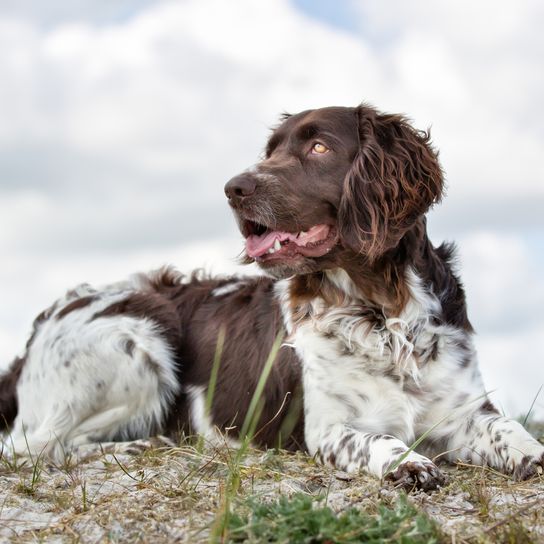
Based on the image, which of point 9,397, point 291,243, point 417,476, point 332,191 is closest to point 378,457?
point 417,476

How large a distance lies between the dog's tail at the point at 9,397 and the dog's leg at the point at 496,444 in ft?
9.58

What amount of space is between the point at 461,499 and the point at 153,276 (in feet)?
11.1

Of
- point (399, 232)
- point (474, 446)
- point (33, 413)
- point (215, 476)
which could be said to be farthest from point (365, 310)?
point (33, 413)

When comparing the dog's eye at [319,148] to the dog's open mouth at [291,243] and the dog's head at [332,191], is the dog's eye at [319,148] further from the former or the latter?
the dog's open mouth at [291,243]

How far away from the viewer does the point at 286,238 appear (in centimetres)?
432

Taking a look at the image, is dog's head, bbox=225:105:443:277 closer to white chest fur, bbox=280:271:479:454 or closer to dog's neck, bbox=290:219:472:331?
dog's neck, bbox=290:219:472:331

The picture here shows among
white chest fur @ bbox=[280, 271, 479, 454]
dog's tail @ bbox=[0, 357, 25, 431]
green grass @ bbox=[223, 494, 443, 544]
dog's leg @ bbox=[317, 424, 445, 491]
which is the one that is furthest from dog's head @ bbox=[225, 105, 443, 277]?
dog's tail @ bbox=[0, 357, 25, 431]

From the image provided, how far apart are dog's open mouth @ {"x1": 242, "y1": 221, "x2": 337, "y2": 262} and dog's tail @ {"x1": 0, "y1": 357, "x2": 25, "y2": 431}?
2.37 metres

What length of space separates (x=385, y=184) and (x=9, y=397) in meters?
3.01

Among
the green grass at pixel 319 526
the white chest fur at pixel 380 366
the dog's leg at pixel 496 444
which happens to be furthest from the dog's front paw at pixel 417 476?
the green grass at pixel 319 526

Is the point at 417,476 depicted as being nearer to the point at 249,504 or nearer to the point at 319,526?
the point at 249,504

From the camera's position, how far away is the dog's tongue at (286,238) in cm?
432

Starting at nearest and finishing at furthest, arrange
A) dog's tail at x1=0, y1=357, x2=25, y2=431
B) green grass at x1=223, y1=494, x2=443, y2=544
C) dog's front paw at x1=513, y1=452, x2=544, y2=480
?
green grass at x1=223, y1=494, x2=443, y2=544 < dog's front paw at x1=513, y1=452, x2=544, y2=480 < dog's tail at x1=0, y1=357, x2=25, y2=431

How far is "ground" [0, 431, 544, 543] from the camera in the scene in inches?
101
